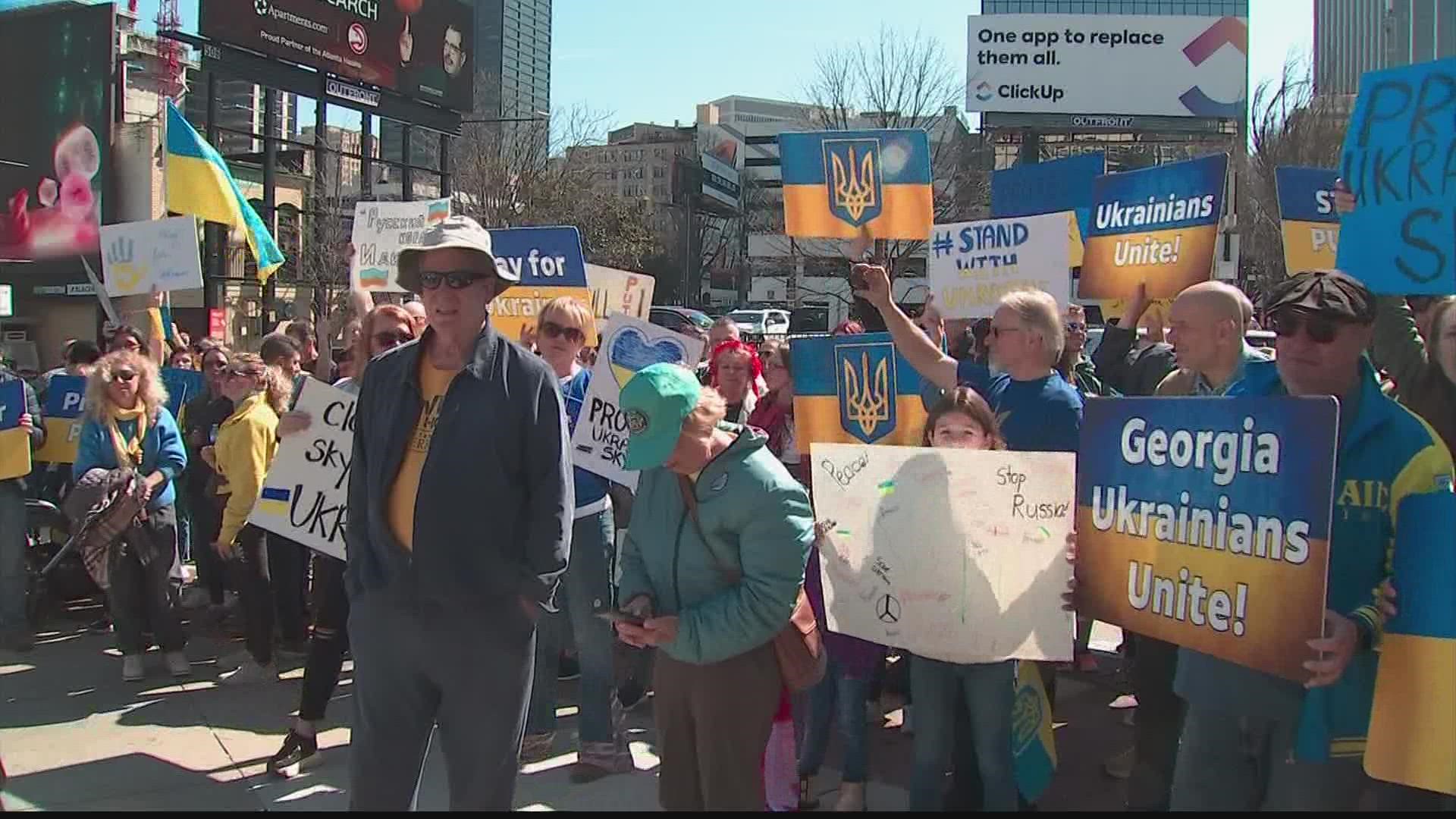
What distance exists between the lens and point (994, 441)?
3953 mm

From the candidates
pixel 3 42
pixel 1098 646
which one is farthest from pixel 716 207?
pixel 1098 646

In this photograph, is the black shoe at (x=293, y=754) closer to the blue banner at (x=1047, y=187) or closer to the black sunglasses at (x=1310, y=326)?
the black sunglasses at (x=1310, y=326)

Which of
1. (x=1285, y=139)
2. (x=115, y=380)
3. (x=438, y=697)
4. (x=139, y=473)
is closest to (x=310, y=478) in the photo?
(x=139, y=473)

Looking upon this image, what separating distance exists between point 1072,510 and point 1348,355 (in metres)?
0.95

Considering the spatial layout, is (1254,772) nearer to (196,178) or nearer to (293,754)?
(293,754)

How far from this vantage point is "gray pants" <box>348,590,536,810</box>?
3.17 metres

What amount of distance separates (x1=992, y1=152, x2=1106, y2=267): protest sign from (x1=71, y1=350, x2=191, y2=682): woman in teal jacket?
5.59m

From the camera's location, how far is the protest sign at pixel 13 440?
22.7 feet

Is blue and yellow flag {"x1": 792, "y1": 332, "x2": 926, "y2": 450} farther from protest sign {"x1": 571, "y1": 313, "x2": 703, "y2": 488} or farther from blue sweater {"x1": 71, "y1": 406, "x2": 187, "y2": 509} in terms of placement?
blue sweater {"x1": 71, "y1": 406, "x2": 187, "y2": 509}

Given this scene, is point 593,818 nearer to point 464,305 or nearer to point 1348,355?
point 464,305

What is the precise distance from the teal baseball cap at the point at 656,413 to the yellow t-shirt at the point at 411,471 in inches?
21.0

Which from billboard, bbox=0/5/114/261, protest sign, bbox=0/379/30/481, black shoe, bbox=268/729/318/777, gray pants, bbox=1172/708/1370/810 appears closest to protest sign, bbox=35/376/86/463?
protest sign, bbox=0/379/30/481

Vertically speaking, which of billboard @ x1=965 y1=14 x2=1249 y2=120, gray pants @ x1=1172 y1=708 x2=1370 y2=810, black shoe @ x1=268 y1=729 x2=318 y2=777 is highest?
billboard @ x1=965 y1=14 x2=1249 y2=120

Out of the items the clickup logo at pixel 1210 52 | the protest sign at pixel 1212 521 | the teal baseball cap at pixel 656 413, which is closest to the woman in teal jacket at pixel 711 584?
the teal baseball cap at pixel 656 413
